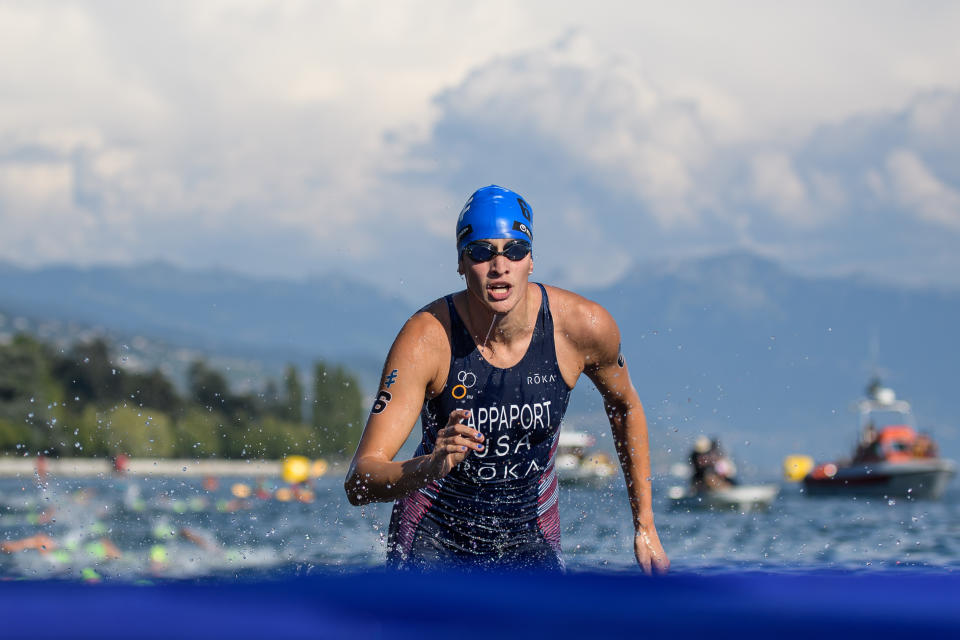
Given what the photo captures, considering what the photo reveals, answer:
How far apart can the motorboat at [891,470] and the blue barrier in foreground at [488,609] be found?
6184cm

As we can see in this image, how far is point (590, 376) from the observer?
552 cm

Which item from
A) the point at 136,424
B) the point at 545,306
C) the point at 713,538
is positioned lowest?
the point at 713,538

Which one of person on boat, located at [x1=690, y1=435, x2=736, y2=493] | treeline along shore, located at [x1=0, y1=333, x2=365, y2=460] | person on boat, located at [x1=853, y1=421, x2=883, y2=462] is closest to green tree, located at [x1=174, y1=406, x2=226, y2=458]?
treeline along shore, located at [x1=0, y1=333, x2=365, y2=460]

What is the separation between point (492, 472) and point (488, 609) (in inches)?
121

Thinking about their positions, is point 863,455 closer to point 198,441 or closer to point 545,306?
point 545,306

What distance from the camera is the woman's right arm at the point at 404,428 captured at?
4004mm

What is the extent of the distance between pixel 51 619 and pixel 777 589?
1308 mm

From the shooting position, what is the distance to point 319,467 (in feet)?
461

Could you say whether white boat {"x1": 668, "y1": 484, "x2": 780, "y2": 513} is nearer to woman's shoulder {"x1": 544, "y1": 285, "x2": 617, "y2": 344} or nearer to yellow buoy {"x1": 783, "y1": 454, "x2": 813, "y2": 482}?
yellow buoy {"x1": 783, "y1": 454, "x2": 813, "y2": 482}

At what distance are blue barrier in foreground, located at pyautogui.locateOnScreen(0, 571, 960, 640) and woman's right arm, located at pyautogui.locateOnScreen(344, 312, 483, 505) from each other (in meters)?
1.71

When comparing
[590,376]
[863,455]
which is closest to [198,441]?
[863,455]

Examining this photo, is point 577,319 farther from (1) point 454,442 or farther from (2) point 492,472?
(1) point 454,442

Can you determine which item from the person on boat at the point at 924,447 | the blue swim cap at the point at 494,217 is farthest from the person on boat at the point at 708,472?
the blue swim cap at the point at 494,217

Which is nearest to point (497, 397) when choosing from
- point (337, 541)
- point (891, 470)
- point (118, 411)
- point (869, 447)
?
point (337, 541)
